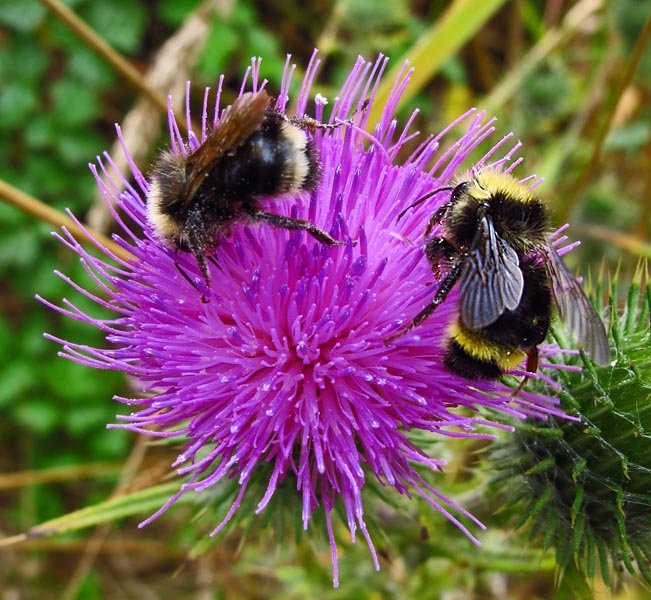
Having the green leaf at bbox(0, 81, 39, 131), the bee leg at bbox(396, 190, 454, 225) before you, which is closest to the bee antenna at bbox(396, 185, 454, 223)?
the bee leg at bbox(396, 190, 454, 225)

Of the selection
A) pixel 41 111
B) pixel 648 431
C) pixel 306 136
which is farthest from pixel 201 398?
pixel 41 111

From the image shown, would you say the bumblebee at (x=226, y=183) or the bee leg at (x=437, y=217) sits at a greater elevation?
the bee leg at (x=437, y=217)

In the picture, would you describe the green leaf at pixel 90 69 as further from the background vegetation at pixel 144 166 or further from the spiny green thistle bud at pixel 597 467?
the spiny green thistle bud at pixel 597 467

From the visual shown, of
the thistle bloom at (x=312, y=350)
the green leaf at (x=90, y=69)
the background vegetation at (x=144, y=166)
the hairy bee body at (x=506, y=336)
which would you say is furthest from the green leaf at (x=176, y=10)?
the hairy bee body at (x=506, y=336)

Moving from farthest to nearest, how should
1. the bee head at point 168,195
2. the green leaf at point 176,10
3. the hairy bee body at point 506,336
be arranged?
the green leaf at point 176,10
the bee head at point 168,195
the hairy bee body at point 506,336

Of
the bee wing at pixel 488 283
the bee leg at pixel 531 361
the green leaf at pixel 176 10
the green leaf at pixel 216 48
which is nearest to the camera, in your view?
the bee wing at pixel 488 283

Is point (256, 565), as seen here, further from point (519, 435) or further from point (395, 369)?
point (395, 369)

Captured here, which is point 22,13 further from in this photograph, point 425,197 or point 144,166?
point 425,197
